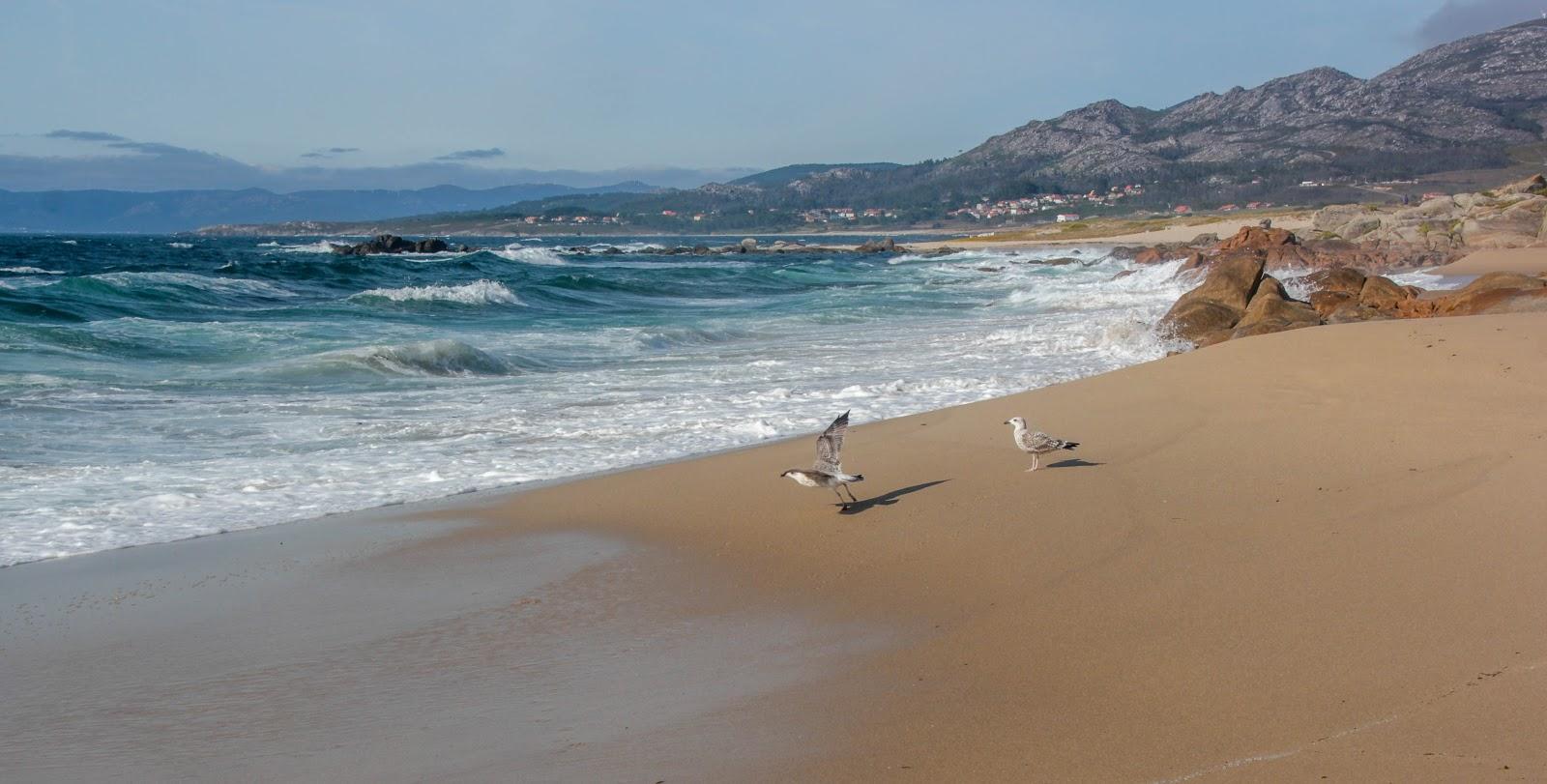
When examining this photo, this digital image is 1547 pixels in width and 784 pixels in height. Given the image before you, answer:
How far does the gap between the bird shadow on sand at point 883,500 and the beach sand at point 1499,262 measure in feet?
63.3

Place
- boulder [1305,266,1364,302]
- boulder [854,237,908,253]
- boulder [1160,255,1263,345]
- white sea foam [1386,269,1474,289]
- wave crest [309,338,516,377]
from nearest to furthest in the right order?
boulder [1160,255,1263,345] < wave crest [309,338,516,377] < boulder [1305,266,1364,302] < white sea foam [1386,269,1474,289] < boulder [854,237,908,253]

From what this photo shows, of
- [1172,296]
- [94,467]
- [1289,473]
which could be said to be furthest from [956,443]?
[1172,296]

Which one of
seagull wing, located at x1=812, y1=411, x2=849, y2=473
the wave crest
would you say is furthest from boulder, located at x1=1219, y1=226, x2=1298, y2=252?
seagull wing, located at x1=812, y1=411, x2=849, y2=473

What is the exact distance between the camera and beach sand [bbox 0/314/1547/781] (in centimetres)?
342

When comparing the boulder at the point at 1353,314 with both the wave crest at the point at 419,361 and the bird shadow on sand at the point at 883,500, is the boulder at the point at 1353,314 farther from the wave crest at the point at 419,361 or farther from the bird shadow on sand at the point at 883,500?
the wave crest at the point at 419,361

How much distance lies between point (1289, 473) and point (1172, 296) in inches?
827

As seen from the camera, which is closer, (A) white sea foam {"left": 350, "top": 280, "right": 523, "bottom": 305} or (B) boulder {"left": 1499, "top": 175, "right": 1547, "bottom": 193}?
(A) white sea foam {"left": 350, "top": 280, "right": 523, "bottom": 305}

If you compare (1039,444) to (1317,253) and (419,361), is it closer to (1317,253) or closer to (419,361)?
(419,361)

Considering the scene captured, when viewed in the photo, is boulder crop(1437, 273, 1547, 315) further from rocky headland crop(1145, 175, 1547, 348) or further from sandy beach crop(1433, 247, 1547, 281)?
sandy beach crop(1433, 247, 1547, 281)

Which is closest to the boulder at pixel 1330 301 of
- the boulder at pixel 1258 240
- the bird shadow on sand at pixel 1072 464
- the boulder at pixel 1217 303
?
the boulder at pixel 1217 303

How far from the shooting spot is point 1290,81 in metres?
174

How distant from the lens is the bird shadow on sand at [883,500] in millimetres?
6406

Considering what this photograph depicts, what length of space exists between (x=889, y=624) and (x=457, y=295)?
26.6 meters

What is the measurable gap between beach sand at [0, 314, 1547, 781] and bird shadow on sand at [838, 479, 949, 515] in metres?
0.03
